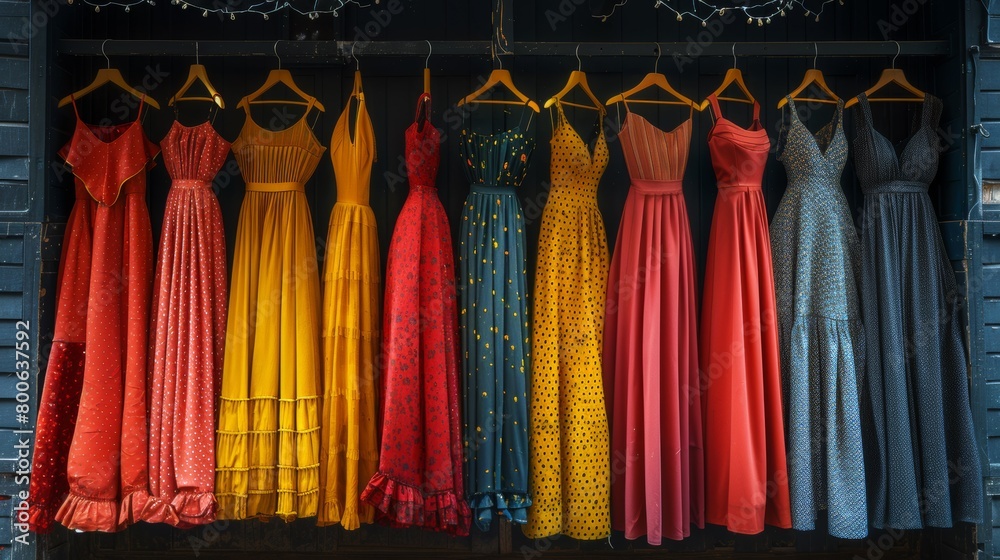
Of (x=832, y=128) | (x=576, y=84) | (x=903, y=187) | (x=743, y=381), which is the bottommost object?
(x=743, y=381)

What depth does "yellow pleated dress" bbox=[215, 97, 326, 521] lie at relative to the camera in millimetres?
2133

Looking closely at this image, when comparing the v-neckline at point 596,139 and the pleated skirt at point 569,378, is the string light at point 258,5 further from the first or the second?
the pleated skirt at point 569,378

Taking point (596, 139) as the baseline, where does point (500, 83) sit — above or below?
above

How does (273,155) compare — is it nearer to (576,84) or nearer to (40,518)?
(576,84)

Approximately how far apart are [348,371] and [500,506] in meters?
0.63

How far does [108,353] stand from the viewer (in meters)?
2.18

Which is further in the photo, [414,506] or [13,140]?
[13,140]

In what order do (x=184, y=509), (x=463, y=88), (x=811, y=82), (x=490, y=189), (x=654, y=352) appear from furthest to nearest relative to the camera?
(x=463, y=88) → (x=811, y=82) → (x=490, y=189) → (x=654, y=352) → (x=184, y=509)

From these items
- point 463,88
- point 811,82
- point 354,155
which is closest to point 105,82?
point 354,155

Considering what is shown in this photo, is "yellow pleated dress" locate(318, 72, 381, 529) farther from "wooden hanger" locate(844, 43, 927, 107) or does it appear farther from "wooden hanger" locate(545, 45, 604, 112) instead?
"wooden hanger" locate(844, 43, 927, 107)

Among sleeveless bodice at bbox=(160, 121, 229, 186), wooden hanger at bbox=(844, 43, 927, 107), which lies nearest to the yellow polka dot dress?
wooden hanger at bbox=(844, 43, 927, 107)

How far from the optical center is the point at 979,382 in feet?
7.32

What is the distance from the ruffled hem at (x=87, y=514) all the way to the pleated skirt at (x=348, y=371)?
2.06ft

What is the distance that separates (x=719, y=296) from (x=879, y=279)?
1.70 feet
